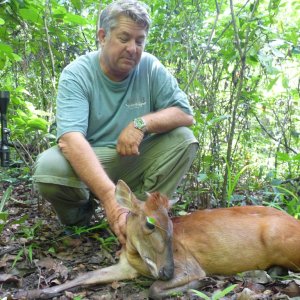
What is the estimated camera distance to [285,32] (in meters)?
5.51

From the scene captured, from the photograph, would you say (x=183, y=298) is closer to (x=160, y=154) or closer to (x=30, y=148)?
(x=160, y=154)

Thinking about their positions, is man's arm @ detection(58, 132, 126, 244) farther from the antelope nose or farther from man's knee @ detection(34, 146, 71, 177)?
the antelope nose

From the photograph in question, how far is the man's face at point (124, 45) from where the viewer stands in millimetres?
4324

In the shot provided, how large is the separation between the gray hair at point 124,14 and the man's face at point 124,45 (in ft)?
0.12

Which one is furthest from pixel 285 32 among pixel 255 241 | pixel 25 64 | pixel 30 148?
pixel 30 148

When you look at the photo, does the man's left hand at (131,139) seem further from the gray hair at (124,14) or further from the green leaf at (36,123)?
the gray hair at (124,14)

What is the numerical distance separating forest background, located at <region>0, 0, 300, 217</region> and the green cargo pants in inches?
16.9

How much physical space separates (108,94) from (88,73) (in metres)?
0.29

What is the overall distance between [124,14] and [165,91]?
0.91 metres

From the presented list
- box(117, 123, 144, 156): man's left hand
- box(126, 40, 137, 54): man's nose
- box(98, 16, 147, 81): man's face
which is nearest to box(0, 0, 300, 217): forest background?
box(98, 16, 147, 81): man's face


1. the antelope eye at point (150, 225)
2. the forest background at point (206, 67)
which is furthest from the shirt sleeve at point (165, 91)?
the antelope eye at point (150, 225)

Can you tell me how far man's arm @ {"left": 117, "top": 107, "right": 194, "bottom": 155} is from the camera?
4438 mm

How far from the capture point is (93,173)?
155 inches

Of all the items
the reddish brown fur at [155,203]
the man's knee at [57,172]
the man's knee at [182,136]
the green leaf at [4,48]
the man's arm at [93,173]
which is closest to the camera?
the reddish brown fur at [155,203]
